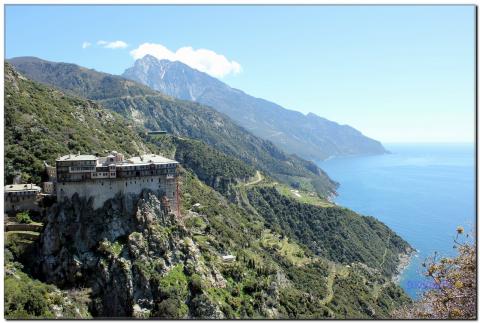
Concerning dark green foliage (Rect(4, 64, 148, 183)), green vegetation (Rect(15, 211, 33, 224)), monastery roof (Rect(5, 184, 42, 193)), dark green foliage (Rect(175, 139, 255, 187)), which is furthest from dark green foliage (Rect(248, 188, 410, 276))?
green vegetation (Rect(15, 211, 33, 224))

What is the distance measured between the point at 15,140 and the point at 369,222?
3481 inches

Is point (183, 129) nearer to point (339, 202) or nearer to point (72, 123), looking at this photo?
point (339, 202)

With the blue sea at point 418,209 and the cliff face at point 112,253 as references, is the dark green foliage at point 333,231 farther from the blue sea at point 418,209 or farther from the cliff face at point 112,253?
the cliff face at point 112,253

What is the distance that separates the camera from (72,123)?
6331 centimetres

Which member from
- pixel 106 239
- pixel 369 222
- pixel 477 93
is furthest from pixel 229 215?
pixel 477 93

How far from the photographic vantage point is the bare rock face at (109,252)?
3569 cm

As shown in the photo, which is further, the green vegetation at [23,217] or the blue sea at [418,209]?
the blue sea at [418,209]

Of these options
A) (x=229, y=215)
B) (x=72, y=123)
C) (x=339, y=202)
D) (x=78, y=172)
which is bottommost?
(x=339, y=202)

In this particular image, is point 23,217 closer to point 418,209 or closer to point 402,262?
point 402,262

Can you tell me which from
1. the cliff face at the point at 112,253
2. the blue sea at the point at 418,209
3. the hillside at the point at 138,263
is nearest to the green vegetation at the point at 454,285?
the hillside at the point at 138,263

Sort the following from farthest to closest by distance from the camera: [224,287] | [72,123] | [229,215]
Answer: [229,215]
[72,123]
[224,287]

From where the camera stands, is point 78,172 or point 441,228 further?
point 441,228

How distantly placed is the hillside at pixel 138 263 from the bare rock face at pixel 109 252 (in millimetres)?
77

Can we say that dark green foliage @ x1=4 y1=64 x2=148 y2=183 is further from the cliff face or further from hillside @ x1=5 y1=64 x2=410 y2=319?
the cliff face
